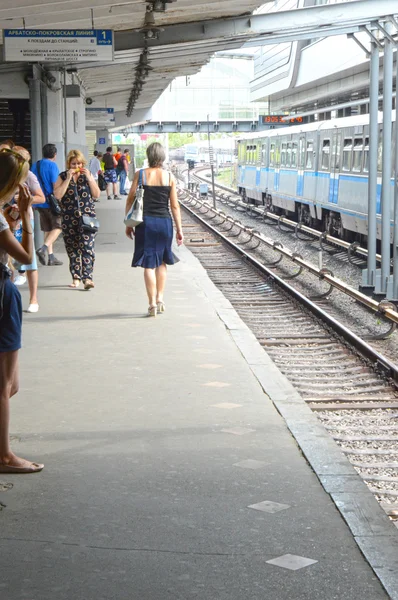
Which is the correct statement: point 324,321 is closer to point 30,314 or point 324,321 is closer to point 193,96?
point 30,314

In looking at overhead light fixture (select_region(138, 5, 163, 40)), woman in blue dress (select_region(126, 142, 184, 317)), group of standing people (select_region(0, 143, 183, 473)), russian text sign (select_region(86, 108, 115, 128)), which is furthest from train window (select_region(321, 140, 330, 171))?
woman in blue dress (select_region(126, 142, 184, 317))

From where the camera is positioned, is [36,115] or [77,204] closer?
[77,204]

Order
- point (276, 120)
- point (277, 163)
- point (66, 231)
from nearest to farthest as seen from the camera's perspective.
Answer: point (66, 231) → point (277, 163) → point (276, 120)

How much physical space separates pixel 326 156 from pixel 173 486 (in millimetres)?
18932

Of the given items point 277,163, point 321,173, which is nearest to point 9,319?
point 321,173

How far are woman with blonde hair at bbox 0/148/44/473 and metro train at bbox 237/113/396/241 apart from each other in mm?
12108

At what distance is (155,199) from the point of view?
382 inches

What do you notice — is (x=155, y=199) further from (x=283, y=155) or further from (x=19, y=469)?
(x=283, y=155)

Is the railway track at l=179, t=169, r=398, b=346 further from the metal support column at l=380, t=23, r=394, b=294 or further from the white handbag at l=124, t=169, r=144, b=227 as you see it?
the white handbag at l=124, t=169, r=144, b=227

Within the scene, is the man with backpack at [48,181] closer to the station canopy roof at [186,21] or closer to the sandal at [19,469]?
the station canopy roof at [186,21]

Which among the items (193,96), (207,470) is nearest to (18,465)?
(207,470)

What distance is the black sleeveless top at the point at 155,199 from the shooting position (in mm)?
9695

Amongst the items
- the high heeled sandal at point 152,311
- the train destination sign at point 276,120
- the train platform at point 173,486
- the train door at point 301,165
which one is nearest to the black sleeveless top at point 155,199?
the high heeled sandal at point 152,311

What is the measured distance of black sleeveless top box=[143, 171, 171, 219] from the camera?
31.8ft
